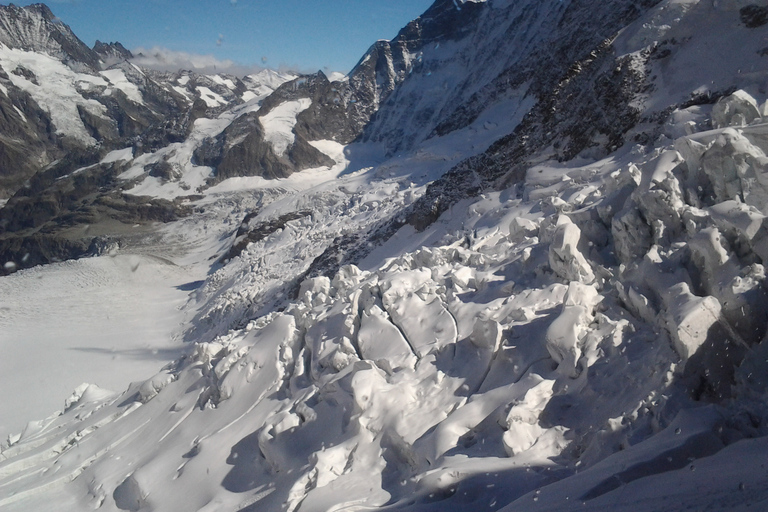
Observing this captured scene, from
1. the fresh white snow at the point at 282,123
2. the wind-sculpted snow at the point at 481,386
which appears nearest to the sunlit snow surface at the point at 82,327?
the wind-sculpted snow at the point at 481,386

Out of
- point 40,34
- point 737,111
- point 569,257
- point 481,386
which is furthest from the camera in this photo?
point 40,34

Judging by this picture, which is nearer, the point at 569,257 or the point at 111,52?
the point at 569,257

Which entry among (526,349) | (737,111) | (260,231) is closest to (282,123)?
(260,231)

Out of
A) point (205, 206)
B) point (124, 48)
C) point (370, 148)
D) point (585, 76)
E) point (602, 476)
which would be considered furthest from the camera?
point (124, 48)

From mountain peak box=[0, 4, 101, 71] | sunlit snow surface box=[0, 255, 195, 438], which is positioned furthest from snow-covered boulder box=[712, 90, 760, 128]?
mountain peak box=[0, 4, 101, 71]

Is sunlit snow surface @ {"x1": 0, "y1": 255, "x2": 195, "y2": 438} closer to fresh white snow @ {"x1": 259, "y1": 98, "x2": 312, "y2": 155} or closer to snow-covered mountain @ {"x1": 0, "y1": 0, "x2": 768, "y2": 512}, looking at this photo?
snow-covered mountain @ {"x1": 0, "y1": 0, "x2": 768, "y2": 512}

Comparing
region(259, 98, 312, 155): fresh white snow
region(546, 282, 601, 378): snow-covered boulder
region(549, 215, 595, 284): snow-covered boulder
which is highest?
region(259, 98, 312, 155): fresh white snow

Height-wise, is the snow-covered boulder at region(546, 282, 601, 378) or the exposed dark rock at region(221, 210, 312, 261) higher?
the exposed dark rock at region(221, 210, 312, 261)

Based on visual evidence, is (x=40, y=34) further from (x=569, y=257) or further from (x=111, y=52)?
(x=569, y=257)

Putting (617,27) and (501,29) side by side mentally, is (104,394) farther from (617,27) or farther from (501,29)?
(501,29)

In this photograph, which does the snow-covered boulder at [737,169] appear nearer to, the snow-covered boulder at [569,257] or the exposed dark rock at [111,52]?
the snow-covered boulder at [569,257]

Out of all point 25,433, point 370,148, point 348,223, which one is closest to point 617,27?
point 348,223
